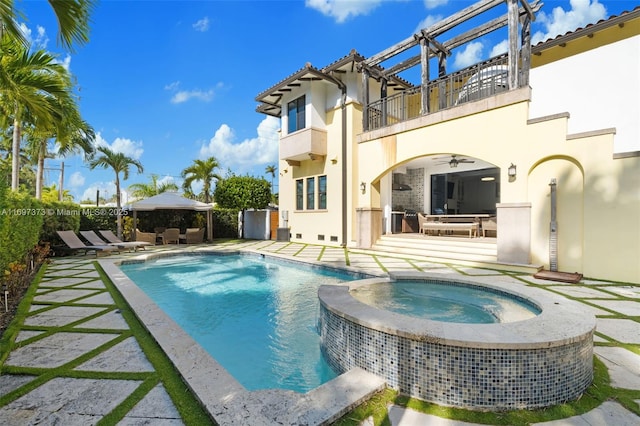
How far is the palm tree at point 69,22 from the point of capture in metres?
3.58

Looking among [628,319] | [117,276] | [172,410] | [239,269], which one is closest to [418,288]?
[628,319]

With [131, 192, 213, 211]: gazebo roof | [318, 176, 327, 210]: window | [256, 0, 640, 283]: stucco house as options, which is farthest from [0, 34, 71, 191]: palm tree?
[318, 176, 327, 210]: window

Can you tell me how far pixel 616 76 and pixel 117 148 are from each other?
1967 cm

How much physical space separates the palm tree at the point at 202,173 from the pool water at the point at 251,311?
14.6 metres

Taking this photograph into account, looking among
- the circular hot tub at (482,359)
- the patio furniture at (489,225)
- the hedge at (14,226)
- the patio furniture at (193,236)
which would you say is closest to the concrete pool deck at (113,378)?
the circular hot tub at (482,359)

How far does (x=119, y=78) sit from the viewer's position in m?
16.5

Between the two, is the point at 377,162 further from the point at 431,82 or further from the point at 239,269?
the point at 239,269

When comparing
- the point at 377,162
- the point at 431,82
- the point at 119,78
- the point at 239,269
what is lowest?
the point at 239,269

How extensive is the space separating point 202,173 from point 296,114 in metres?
12.6

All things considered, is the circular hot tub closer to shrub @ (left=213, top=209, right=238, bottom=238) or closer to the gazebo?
the gazebo

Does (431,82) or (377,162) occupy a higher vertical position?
(431,82)

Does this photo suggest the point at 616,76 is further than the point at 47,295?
Yes

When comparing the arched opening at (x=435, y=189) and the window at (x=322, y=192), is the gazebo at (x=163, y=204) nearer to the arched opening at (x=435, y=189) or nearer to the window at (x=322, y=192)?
the window at (x=322, y=192)

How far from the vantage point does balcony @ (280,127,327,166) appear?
13711mm
